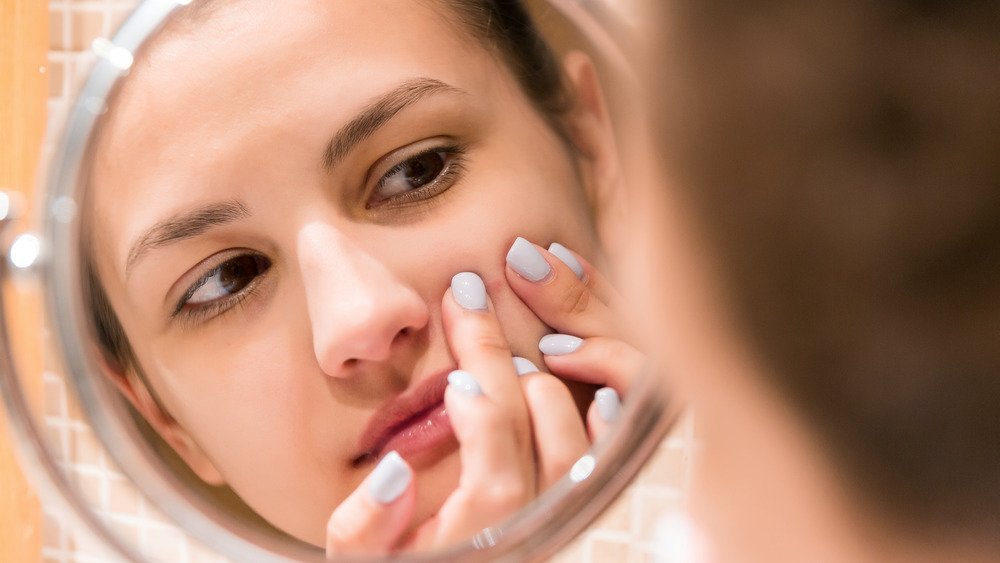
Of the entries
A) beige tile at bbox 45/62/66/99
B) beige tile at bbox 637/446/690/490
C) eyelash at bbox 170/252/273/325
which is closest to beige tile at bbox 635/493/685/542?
beige tile at bbox 637/446/690/490

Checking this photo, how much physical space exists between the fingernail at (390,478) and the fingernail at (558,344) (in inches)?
3.6

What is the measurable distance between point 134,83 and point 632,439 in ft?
0.97

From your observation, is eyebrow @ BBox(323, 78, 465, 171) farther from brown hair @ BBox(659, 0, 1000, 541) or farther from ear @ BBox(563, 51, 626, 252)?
brown hair @ BBox(659, 0, 1000, 541)

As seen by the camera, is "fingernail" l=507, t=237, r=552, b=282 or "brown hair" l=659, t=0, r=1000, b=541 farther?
"fingernail" l=507, t=237, r=552, b=282

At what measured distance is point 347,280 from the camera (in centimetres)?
40

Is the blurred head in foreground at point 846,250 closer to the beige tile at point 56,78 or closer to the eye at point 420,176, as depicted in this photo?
the eye at point 420,176

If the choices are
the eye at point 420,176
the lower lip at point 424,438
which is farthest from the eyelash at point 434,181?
the lower lip at point 424,438

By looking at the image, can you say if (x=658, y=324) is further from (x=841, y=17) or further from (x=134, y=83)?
(x=134, y=83)

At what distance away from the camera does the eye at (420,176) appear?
0.41 m

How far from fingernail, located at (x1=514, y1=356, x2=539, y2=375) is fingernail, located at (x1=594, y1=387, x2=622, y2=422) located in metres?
0.04

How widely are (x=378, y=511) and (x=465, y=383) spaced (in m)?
0.08

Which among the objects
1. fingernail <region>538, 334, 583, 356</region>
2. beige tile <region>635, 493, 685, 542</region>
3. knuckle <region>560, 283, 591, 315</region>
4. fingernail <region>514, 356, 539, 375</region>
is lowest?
beige tile <region>635, 493, 685, 542</region>

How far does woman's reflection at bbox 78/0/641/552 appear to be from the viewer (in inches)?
15.5

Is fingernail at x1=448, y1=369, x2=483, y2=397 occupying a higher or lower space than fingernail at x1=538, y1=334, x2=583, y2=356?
lower
